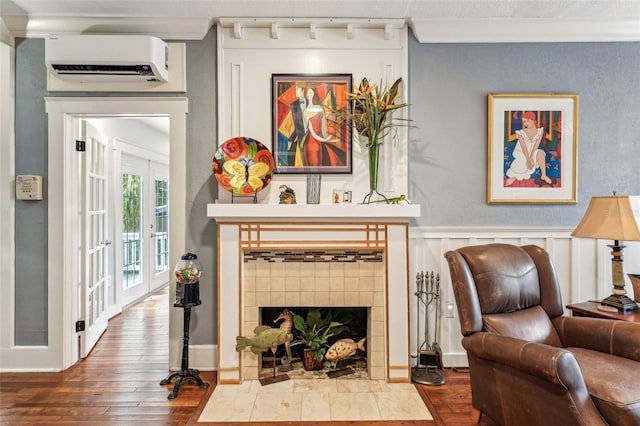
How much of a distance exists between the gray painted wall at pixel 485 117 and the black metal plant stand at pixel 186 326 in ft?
5.81

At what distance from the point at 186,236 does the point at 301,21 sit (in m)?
1.83

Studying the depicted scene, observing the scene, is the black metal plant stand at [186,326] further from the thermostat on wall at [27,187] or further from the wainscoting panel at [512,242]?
the wainscoting panel at [512,242]

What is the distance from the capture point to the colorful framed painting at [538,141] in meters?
2.86

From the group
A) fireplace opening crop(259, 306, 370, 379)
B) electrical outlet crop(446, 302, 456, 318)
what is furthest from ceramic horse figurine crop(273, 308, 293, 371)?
electrical outlet crop(446, 302, 456, 318)

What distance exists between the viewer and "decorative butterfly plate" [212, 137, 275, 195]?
2703mm

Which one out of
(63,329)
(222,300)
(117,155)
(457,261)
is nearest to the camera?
(457,261)

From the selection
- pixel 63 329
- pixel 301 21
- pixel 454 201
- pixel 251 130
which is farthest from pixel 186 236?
pixel 454 201

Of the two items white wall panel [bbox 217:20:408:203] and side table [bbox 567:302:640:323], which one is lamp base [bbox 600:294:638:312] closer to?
side table [bbox 567:302:640:323]

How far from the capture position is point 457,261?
208cm

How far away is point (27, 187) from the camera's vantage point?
2795 millimetres

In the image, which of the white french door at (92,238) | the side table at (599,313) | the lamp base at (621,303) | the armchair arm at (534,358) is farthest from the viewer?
the white french door at (92,238)

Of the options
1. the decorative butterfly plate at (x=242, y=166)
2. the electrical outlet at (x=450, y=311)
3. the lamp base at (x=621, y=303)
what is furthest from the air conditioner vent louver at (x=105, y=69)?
the lamp base at (x=621, y=303)

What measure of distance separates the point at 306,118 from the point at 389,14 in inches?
37.8

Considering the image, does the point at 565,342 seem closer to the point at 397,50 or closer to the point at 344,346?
the point at 344,346
